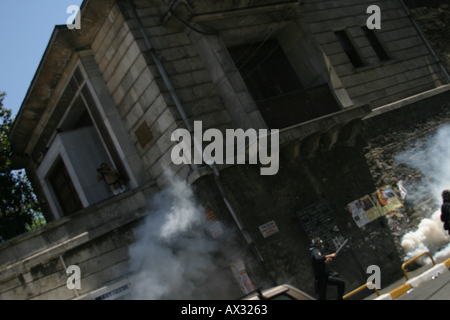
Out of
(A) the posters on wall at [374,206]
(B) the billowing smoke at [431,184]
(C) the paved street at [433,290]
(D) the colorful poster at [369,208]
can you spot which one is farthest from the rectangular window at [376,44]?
(C) the paved street at [433,290]

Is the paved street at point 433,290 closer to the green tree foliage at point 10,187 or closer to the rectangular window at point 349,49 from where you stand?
the rectangular window at point 349,49

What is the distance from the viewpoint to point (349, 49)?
14.0 metres

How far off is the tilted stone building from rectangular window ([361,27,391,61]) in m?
0.14

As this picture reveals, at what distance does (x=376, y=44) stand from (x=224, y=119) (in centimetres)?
748

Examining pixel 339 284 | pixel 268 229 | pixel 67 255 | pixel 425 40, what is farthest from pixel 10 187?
pixel 425 40

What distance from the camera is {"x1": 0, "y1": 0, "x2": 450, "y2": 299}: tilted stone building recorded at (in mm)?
10070

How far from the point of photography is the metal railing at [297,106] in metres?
11.1

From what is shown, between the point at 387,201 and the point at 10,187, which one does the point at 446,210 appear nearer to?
the point at 387,201

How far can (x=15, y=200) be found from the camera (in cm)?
1616

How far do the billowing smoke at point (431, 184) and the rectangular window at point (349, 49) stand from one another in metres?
3.50

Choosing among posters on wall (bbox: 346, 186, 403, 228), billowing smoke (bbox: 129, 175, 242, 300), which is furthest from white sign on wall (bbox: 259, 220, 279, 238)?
posters on wall (bbox: 346, 186, 403, 228)

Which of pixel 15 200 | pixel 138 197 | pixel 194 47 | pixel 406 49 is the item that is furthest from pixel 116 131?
pixel 406 49

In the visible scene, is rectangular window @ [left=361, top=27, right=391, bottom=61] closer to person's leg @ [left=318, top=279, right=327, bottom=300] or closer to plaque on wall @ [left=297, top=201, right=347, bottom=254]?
plaque on wall @ [left=297, top=201, right=347, bottom=254]
